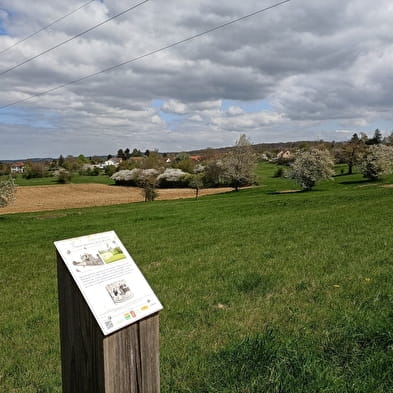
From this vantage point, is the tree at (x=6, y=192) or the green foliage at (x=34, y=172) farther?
the green foliage at (x=34, y=172)

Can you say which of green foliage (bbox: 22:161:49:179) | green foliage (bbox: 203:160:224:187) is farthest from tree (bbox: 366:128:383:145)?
green foliage (bbox: 22:161:49:179)

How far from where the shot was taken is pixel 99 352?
6.32 feet

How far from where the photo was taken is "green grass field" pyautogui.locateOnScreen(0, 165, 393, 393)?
3.27 meters

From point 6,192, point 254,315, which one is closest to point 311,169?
point 6,192

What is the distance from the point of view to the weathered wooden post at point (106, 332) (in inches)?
75.8

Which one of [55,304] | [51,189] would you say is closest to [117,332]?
[55,304]

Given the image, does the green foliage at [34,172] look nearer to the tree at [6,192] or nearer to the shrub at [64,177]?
the shrub at [64,177]

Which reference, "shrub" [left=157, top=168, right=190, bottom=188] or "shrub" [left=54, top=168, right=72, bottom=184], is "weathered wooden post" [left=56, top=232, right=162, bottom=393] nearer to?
"shrub" [left=157, top=168, right=190, bottom=188]

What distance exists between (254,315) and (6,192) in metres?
32.0

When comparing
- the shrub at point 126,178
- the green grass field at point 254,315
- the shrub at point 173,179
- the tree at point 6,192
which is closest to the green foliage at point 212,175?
the shrub at point 173,179

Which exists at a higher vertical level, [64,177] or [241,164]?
[241,164]

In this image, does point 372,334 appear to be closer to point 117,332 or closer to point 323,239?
point 117,332

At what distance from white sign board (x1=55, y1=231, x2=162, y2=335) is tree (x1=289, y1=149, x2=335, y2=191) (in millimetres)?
39568

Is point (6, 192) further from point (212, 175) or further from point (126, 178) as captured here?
point (126, 178)
